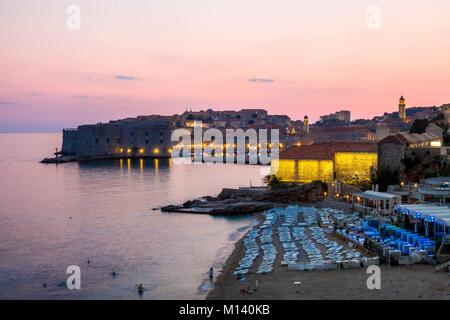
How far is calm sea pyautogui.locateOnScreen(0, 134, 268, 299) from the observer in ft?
34.9

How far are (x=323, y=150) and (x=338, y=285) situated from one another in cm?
1411

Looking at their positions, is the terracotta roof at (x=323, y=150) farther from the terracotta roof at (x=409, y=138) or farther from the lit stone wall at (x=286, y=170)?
the terracotta roof at (x=409, y=138)

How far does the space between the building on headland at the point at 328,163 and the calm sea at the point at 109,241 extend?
453 cm

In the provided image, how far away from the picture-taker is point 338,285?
9.12 m

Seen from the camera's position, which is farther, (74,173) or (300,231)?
(74,173)

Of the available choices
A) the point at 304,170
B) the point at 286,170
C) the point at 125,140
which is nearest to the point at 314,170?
the point at 304,170

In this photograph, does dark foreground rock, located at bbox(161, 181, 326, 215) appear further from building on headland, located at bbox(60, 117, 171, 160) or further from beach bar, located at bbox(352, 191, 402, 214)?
building on headland, located at bbox(60, 117, 171, 160)

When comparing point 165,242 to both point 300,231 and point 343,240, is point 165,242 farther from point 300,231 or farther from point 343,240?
point 343,240

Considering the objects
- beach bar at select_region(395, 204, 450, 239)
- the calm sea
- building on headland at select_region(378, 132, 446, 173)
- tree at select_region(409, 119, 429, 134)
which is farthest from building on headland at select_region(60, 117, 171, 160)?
beach bar at select_region(395, 204, 450, 239)

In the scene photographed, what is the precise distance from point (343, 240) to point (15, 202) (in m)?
16.5

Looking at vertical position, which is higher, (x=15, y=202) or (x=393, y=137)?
(x=393, y=137)

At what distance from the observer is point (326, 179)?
73.9 ft
